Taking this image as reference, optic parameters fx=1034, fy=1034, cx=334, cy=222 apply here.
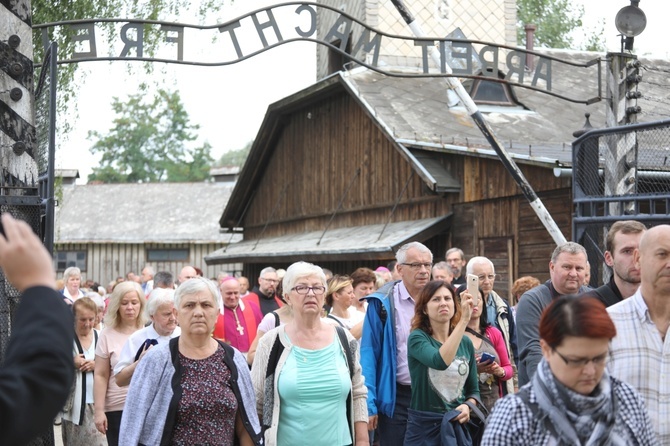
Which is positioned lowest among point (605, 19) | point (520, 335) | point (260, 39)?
point (520, 335)

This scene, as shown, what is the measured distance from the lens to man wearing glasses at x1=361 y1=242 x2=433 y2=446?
7.32 m

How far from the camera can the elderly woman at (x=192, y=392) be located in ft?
19.0

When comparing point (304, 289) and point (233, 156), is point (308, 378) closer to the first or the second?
point (304, 289)

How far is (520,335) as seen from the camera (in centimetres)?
634

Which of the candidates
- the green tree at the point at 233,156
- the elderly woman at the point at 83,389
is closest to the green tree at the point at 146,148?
the green tree at the point at 233,156

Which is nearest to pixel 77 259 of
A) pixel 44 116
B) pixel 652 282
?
pixel 44 116

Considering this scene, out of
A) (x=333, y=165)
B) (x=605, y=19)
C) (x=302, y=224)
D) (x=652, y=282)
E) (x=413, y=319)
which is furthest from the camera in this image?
(x=605, y=19)

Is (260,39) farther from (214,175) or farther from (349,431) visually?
(214,175)

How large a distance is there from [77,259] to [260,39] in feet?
115

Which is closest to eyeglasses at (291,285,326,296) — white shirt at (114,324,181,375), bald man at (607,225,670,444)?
white shirt at (114,324,181,375)

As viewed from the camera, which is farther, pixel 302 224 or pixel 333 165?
pixel 302 224

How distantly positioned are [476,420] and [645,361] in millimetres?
2592

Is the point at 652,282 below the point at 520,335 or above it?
above

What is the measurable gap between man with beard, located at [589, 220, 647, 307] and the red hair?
7.02 ft
